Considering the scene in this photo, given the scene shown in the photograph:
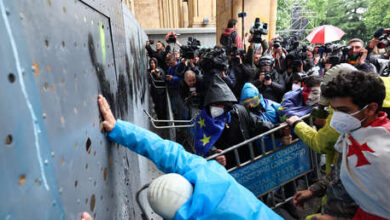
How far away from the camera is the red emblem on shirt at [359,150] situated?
1430 millimetres

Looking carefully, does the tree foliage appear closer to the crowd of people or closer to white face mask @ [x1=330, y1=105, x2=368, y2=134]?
the crowd of people

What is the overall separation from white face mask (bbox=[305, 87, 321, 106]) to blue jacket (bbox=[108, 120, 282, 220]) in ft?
6.36

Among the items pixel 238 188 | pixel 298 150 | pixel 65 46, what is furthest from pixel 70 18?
pixel 298 150

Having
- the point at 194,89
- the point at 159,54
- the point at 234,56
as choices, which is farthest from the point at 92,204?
the point at 159,54

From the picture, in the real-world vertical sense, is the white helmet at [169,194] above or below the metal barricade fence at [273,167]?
above

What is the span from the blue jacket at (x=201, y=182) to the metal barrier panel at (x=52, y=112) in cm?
22

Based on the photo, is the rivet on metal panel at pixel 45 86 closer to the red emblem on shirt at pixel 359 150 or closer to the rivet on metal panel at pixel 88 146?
the rivet on metal panel at pixel 88 146

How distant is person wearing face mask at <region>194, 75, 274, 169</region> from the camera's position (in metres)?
2.75

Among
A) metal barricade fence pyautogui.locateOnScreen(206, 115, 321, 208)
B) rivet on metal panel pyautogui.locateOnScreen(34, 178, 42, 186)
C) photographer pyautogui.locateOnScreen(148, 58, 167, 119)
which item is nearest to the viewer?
rivet on metal panel pyautogui.locateOnScreen(34, 178, 42, 186)

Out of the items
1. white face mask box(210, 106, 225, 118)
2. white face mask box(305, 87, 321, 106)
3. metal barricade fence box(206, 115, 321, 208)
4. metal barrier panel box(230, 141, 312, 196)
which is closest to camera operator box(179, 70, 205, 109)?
white face mask box(210, 106, 225, 118)

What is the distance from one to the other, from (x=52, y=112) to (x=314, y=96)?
2808 millimetres

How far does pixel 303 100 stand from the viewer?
3.01 meters

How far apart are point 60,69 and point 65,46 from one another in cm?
12

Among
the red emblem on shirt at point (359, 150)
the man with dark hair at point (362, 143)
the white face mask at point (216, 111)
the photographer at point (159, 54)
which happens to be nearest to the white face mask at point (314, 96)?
the white face mask at point (216, 111)
